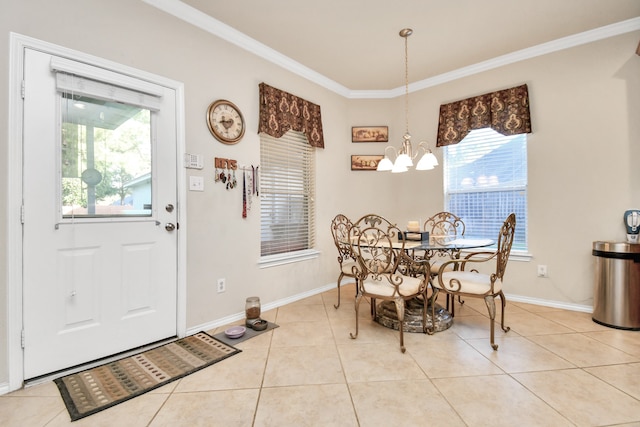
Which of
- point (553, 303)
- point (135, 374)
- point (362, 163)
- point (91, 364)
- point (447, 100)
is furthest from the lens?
point (362, 163)

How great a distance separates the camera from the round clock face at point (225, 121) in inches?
99.0

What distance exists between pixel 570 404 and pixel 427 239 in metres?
1.34

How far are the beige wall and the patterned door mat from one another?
341mm

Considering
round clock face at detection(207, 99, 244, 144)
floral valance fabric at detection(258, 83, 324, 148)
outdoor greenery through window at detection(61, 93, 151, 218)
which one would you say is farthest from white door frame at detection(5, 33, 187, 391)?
floral valance fabric at detection(258, 83, 324, 148)

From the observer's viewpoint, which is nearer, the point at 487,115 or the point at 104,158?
the point at 104,158

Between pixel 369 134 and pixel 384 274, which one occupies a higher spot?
pixel 369 134

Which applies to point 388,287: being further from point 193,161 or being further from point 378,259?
point 193,161

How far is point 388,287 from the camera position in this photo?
2.19m

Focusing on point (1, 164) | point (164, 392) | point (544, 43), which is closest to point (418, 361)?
point (164, 392)

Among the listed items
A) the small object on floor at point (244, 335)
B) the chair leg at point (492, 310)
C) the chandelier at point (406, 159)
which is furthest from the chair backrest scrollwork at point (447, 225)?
the small object on floor at point (244, 335)

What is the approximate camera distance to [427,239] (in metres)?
2.53

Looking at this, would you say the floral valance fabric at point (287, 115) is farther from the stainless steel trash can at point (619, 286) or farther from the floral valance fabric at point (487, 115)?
the stainless steel trash can at point (619, 286)

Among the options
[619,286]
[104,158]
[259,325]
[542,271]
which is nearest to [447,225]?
[542,271]

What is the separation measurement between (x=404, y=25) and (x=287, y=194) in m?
2.01
